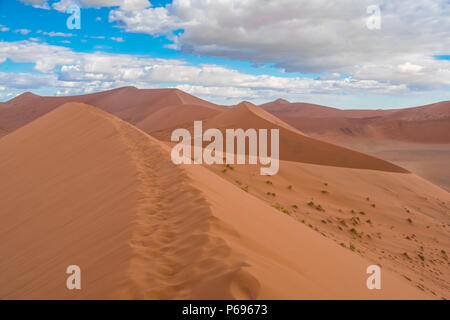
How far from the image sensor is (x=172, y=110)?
53625 millimetres

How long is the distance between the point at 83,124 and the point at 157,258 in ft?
40.8

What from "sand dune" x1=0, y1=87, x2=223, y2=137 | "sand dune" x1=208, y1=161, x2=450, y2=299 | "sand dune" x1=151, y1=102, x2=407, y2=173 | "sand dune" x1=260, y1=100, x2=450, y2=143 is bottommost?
"sand dune" x1=208, y1=161, x2=450, y2=299

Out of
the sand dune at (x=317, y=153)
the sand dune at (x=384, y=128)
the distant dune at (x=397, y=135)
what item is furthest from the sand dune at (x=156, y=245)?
the sand dune at (x=384, y=128)

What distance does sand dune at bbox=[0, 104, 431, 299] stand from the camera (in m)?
3.10

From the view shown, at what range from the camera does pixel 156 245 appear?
3.94m

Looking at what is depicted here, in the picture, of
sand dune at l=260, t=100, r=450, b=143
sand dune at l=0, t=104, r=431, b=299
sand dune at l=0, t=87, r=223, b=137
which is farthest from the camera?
sand dune at l=0, t=87, r=223, b=137

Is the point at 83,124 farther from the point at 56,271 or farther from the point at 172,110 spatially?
the point at 172,110

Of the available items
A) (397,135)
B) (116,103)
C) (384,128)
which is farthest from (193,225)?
(116,103)

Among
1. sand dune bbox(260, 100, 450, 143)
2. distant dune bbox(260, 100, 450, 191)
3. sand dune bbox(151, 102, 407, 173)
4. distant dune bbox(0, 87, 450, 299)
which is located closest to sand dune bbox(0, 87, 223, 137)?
sand dune bbox(260, 100, 450, 143)

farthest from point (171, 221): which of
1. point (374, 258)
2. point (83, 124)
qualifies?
point (83, 124)

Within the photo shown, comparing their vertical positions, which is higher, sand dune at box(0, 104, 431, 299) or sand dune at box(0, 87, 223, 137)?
sand dune at box(0, 87, 223, 137)

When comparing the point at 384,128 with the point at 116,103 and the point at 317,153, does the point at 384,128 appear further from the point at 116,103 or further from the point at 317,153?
the point at 116,103

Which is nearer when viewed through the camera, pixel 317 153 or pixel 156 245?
pixel 156 245

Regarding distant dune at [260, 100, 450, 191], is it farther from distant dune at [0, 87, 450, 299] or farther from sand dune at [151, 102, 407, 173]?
distant dune at [0, 87, 450, 299]
